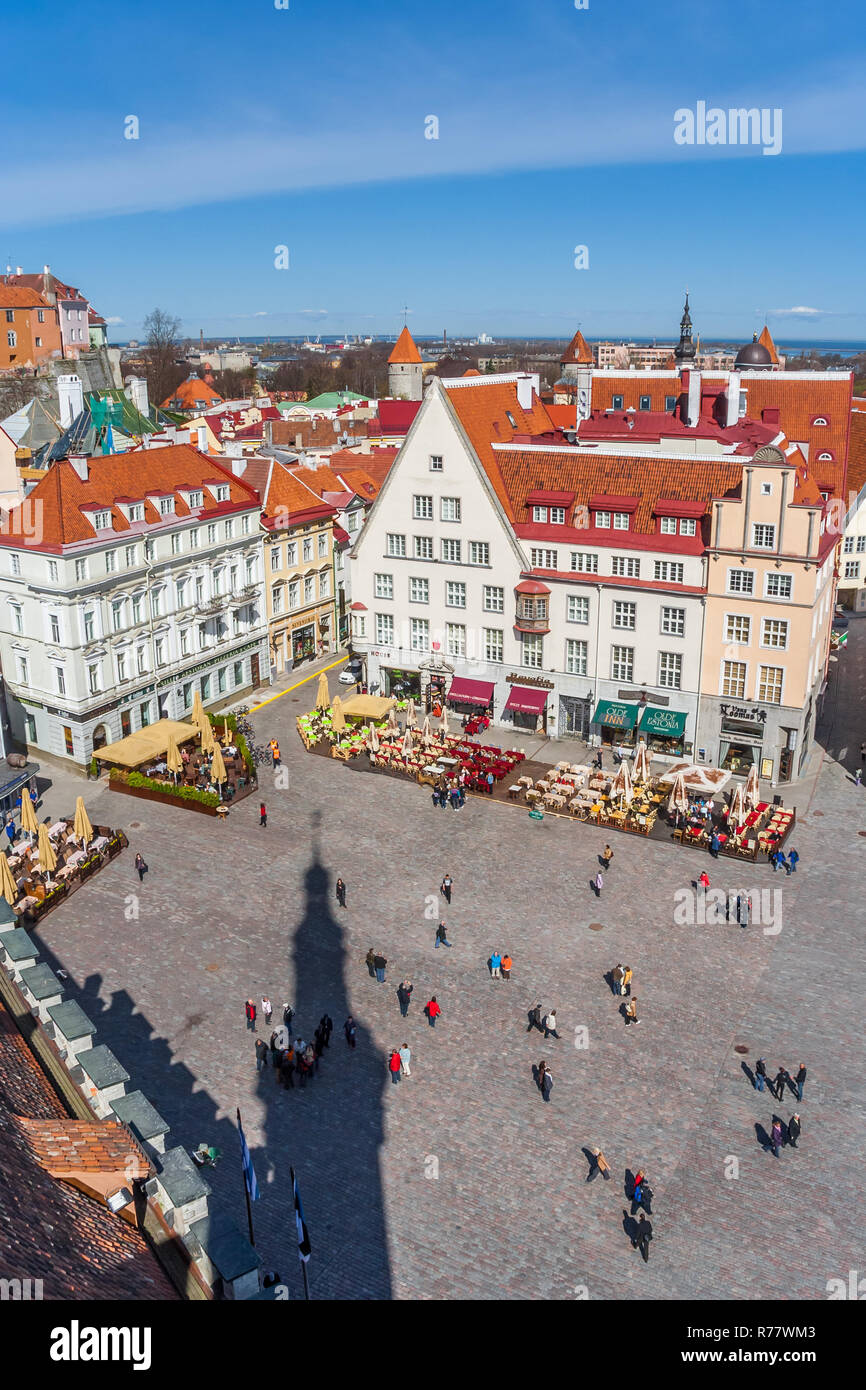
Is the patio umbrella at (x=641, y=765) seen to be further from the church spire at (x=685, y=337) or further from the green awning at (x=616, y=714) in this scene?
the church spire at (x=685, y=337)

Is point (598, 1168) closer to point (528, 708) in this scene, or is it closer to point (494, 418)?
point (528, 708)

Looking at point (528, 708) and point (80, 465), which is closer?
point (80, 465)

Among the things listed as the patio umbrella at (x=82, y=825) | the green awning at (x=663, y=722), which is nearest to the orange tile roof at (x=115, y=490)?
the patio umbrella at (x=82, y=825)

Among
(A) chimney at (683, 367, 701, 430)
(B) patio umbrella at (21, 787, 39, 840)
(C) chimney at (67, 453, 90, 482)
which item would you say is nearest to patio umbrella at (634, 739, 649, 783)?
(A) chimney at (683, 367, 701, 430)

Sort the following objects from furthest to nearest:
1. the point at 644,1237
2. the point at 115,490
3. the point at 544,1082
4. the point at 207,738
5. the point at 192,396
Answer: the point at 192,396, the point at 115,490, the point at 207,738, the point at 544,1082, the point at 644,1237

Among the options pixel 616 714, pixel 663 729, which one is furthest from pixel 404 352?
pixel 663 729
